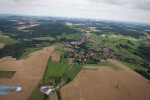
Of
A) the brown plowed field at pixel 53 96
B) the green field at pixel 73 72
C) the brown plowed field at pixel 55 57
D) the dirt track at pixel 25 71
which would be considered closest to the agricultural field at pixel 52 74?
the brown plowed field at pixel 53 96

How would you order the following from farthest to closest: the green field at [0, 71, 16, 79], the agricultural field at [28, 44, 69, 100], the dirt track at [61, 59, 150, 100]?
1. the green field at [0, 71, 16, 79]
2. the dirt track at [61, 59, 150, 100]
3. the agricultural field at [28, 44, 69, 100]

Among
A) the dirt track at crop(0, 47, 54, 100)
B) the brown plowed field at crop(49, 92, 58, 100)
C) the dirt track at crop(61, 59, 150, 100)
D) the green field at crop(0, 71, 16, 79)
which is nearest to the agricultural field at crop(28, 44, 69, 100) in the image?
the brown plowed field at crop(49, 92, 58, 100)

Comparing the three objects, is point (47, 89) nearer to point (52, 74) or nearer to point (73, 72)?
point (52, 74)

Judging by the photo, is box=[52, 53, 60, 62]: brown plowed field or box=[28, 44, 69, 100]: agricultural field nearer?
box=[28, 44, 69, 100]: agricultural field

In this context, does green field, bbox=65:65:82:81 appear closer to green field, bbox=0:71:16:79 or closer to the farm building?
the farm building

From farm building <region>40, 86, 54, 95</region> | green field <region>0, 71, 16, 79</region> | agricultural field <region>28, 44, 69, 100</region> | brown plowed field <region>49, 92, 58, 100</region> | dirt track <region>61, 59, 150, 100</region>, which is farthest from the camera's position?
green field <region>0, 71, 16, 79</region>
